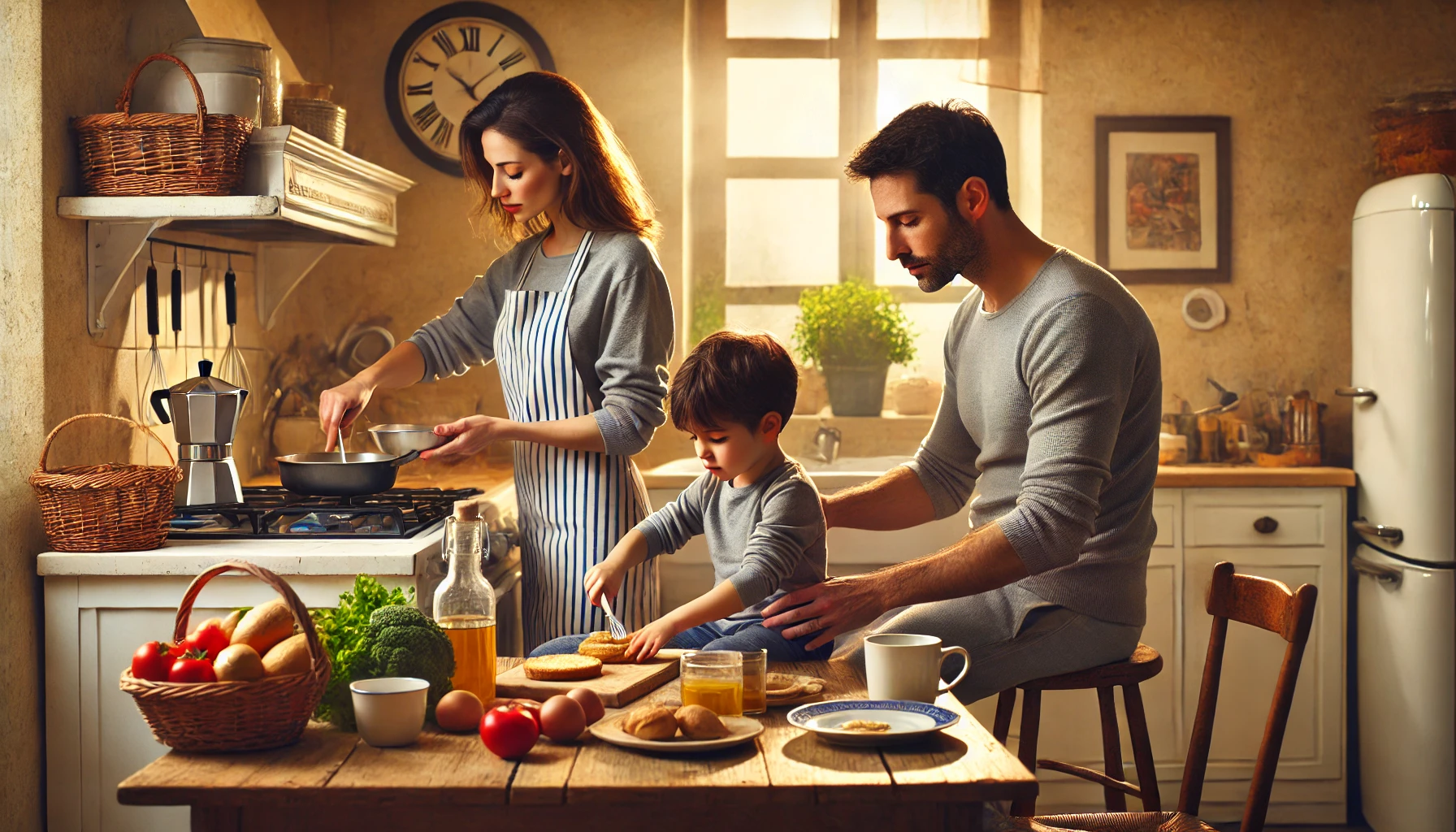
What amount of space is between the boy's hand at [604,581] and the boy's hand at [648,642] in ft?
0.63

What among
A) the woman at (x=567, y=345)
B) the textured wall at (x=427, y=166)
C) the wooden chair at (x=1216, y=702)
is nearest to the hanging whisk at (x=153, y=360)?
the woman at (x=567, y=345)

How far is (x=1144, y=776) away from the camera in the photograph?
212cm

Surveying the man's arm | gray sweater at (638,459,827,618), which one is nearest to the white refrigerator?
the man's arm

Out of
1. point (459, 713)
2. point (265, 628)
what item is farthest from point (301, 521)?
point (459, 713)

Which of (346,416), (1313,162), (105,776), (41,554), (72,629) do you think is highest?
(1313,162)

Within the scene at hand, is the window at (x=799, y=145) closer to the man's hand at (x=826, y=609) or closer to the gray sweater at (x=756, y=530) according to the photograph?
the gray sweater at (x=756, y=530)

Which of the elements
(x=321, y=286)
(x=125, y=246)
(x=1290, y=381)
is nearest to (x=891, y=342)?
(x=1290, y=381)

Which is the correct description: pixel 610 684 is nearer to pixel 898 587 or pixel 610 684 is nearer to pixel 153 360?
pixel 898 587

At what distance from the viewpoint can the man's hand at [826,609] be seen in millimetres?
1806

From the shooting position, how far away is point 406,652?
1394 mm

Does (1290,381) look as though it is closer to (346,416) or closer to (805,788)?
(346,416)

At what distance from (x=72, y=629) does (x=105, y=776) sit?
0.87 ft

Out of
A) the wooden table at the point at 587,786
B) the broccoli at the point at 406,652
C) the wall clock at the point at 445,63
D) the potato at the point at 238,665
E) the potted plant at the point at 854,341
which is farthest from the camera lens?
the potted plant at the point at 854,341

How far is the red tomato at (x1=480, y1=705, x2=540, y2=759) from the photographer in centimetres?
127
